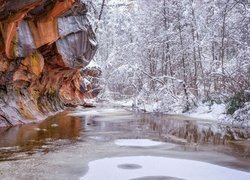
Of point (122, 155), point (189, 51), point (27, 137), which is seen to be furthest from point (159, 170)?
point (189, 51)

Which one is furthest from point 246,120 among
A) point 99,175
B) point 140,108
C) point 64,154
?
point 140,108

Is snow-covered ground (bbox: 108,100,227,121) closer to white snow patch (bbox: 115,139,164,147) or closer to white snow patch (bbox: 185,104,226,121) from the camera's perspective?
white snow patch (bbox: 185,104,226,121)

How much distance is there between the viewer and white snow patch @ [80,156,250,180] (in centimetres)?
687

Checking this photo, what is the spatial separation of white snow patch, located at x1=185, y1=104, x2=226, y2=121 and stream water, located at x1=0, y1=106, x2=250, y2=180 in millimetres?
6956

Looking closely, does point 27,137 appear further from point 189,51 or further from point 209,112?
point 189,51

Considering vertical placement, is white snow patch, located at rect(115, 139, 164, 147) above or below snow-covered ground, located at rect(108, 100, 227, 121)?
below

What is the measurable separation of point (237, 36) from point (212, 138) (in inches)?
512

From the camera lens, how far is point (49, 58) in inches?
928

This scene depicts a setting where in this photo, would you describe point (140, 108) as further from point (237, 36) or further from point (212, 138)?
point (212, 138)

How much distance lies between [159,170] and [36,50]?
15285 mm

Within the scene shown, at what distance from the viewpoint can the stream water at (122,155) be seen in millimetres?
7047

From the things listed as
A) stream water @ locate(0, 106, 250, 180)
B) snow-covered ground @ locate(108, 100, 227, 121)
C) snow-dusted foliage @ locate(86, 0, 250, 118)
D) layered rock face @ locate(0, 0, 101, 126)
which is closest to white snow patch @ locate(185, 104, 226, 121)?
snow-covered ground @ locate(108, 100, 227, 121)

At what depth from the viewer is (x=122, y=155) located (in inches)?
356

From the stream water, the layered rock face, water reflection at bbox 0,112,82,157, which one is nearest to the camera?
the stream water
